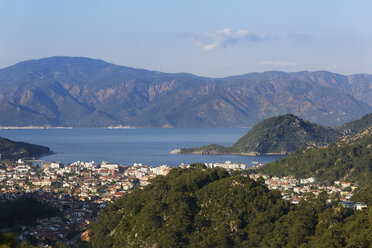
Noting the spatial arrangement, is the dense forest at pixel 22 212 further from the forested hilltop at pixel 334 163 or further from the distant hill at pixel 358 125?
the distant hill at pixel 358 125

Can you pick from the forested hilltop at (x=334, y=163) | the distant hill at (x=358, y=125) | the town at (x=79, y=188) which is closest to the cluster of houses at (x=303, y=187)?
the town at (x=79, y=188)

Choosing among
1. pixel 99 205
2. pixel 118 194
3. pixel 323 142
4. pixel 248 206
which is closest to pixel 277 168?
pixel 118 194

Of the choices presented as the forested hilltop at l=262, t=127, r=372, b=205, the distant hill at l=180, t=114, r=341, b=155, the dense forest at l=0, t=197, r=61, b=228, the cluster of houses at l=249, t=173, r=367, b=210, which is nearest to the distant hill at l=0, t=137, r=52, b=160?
the distant hill at l=180, t=114, r=341, b=155

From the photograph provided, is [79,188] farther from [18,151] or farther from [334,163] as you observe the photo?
[18,151]

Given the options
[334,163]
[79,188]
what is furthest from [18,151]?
[334,163]

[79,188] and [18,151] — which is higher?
[18,151]
